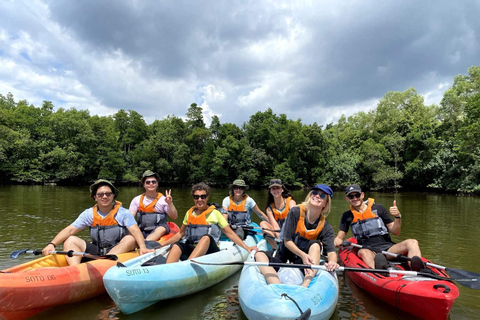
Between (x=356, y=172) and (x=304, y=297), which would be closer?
(x=304, y=297)

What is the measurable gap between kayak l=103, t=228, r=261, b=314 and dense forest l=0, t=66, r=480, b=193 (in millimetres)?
31460

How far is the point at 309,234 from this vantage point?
401cm

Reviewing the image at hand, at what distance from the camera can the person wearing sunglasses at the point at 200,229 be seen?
175 inches

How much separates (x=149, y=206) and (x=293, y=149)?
33.4 meters

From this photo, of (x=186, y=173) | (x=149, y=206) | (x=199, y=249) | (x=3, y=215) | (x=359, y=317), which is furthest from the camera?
(x=186, y=173)

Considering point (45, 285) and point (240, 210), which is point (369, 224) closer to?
point (240, 210)

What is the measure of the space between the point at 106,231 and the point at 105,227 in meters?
0.06

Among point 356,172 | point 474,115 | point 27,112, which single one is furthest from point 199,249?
point 27,112

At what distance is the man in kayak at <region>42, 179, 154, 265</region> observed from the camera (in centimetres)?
439

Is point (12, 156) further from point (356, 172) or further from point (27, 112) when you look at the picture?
point (356, 172)

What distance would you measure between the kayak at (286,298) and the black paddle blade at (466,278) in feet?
5.37

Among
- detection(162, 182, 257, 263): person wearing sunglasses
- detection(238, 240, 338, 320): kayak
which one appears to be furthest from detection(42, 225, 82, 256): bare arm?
detection(238, 240, 338, 320): kayak

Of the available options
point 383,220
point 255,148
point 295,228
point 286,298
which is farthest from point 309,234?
point 255,148

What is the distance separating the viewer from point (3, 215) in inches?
456
